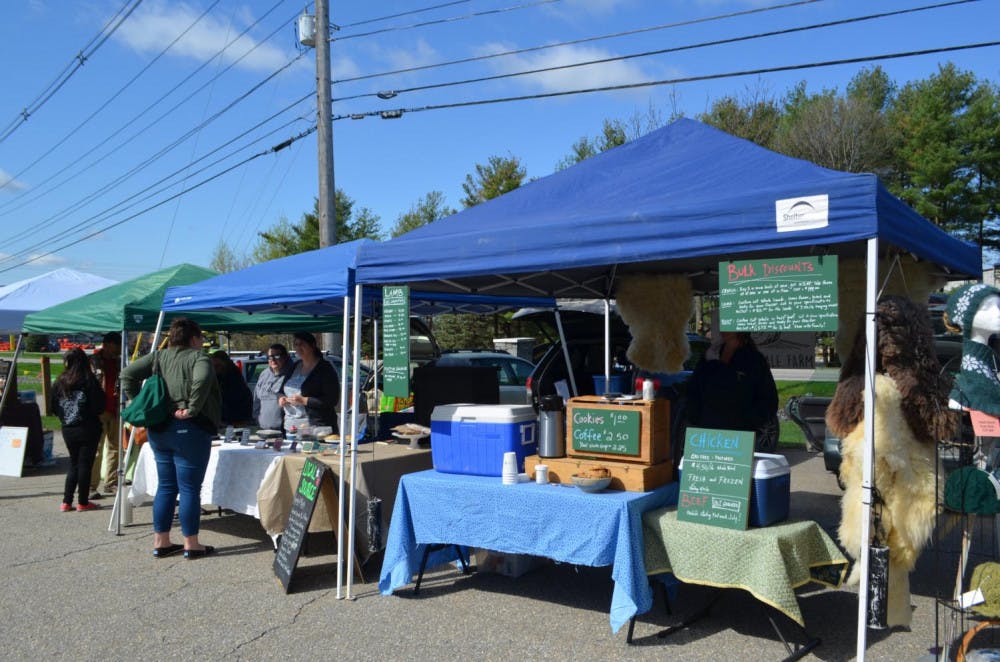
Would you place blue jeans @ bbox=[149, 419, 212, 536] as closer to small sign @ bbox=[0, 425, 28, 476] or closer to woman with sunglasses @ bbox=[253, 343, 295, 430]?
woman with sunglasses @ bbox=[253, 343, 295, 430]

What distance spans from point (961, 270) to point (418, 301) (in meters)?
4.37

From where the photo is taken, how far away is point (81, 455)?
711 centimetres

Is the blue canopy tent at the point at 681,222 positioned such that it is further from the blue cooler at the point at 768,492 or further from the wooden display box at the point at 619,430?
the wooden display box at the point at 619,430

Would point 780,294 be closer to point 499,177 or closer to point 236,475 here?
point 236,475

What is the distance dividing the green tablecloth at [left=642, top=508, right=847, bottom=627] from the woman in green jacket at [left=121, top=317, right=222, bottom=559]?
3.29 metres

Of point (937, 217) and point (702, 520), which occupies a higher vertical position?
point (937, 217)

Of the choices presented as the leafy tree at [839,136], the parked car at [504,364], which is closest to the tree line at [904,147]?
the leafy tree at [839,136]

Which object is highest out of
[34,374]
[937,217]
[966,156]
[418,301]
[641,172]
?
[966,156]

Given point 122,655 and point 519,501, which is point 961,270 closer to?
point 519,501

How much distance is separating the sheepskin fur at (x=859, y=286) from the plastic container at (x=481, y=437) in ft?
6.95

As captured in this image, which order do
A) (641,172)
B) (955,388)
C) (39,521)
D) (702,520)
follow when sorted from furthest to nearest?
1. (39,521)
2. (641,172)
3. (702,520)
4. (955,388)

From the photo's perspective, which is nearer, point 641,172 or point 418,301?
point 641,172

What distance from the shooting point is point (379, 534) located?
4680 millimetres

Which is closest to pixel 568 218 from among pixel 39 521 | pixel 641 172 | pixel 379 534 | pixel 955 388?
pixel 641 172
